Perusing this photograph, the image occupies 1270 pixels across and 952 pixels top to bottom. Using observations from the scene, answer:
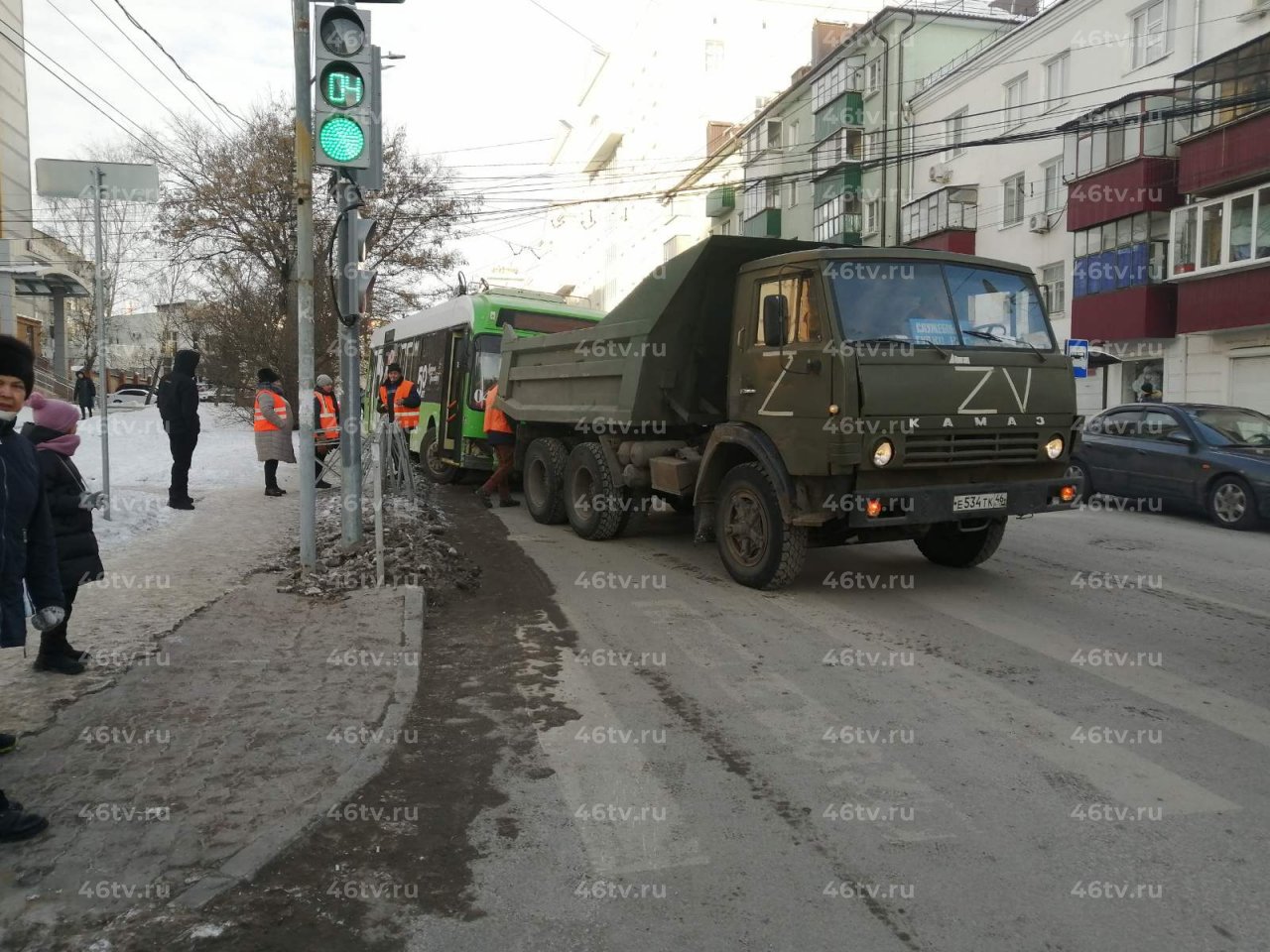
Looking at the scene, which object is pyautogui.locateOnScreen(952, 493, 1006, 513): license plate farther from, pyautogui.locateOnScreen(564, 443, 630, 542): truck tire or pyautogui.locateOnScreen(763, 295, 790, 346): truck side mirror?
pyautogui.locateOnScreen(564, 443, 630, 542): truck tire

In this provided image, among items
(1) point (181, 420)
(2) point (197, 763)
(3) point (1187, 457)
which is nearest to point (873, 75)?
(3) point (1187, 457)

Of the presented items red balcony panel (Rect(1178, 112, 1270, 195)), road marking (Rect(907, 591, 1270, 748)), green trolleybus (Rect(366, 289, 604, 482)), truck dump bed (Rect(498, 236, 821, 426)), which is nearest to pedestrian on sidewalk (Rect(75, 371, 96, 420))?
green trolleybus (Rect(366, 289, 604, 482))

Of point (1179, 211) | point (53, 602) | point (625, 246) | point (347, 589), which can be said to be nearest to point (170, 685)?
point (53, 602)

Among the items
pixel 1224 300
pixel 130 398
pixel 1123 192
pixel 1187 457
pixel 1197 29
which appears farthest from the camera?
pixel 130 398

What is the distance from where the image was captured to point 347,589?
23.8 feet

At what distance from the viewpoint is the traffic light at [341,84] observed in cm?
697

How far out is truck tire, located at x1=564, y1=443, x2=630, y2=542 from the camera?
395 inches

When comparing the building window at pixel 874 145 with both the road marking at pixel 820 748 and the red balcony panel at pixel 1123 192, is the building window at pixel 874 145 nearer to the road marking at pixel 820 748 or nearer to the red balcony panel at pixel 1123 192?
the red balcony panel at pixel 1123 192

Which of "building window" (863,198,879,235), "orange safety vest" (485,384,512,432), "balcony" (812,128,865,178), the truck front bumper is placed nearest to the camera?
the truck front bumper

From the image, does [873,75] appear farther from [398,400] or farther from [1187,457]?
[398,400]

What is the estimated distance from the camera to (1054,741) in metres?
4.46

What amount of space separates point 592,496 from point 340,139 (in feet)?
14.7

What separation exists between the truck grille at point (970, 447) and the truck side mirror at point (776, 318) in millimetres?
1236

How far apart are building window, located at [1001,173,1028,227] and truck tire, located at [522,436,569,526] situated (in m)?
21.2
